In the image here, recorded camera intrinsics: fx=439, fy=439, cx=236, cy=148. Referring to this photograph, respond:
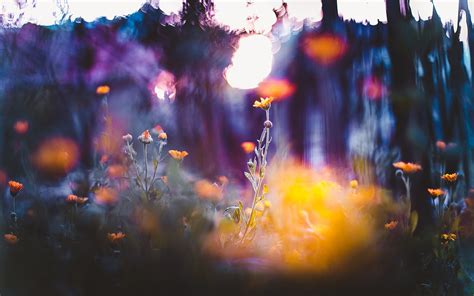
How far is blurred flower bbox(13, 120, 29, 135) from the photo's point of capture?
1623 millimetres

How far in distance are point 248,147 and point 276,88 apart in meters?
0.24

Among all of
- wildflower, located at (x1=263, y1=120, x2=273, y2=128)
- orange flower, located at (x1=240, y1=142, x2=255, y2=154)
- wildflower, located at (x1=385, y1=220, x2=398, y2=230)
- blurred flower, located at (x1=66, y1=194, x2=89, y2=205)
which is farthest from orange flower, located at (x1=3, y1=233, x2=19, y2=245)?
wildflower, located at (x1=385, y1=220, x2=398, y2=230)

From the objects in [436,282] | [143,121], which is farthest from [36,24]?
[436,282]

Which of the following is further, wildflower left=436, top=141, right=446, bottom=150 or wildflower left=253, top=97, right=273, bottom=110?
wildflower left=436, top=141, right=446, bottom=150

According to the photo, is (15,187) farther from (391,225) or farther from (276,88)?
(391,225)

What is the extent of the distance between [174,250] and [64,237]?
0.40 metres

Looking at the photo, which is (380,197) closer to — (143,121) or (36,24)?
(143,121)

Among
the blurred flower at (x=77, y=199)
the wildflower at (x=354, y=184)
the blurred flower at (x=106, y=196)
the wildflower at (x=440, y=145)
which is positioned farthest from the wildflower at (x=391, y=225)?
the blurred flower at (x=77, y=199)

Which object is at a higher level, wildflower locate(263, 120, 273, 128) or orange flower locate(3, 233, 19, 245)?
wildflower locate(263, 120, 273, 128)

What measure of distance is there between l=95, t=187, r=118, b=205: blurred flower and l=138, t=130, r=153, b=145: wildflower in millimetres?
209

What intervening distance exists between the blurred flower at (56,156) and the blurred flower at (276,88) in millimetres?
712

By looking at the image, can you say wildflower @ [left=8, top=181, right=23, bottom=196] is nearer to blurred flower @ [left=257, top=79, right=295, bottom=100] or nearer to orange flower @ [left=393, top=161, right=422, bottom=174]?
blurred flower @ [left=257, top=79, right=295, bottom=100]

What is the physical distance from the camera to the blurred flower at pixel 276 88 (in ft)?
5.19

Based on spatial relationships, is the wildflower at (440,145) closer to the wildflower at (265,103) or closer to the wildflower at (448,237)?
the wildflower at (448,237)
